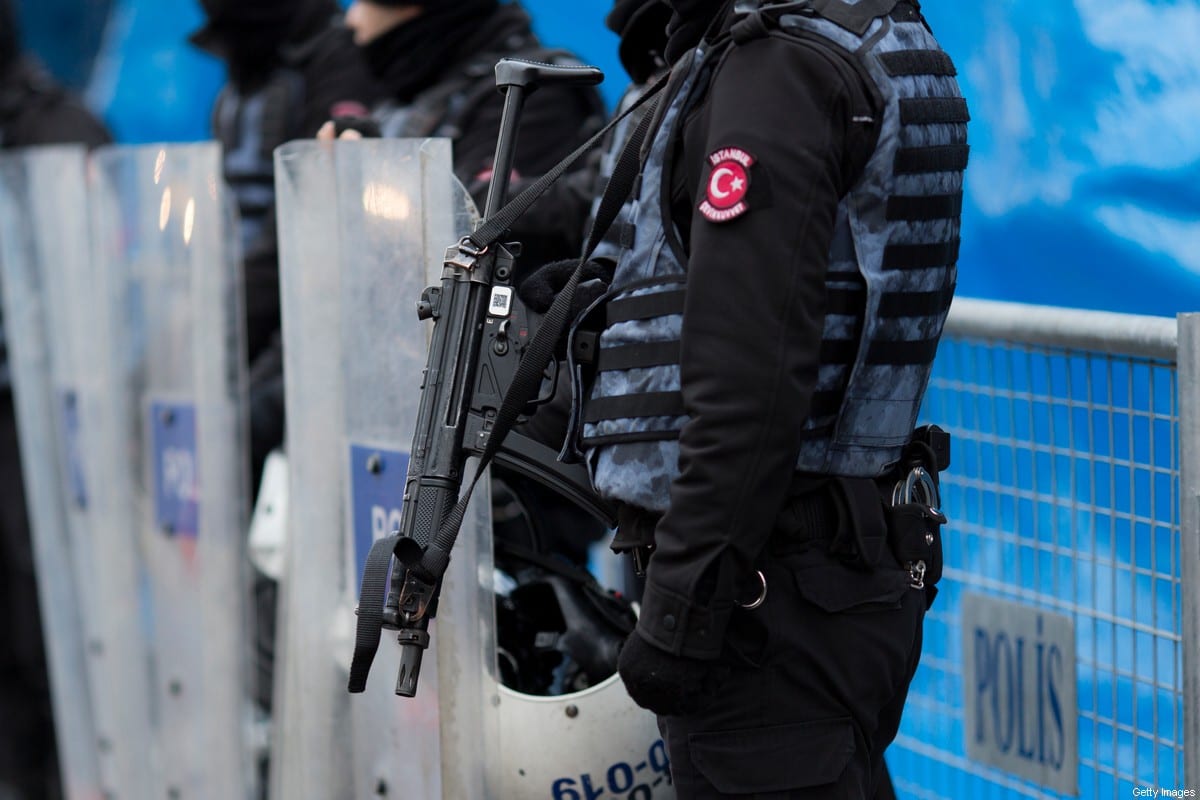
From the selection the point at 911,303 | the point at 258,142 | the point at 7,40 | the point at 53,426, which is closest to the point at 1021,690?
the point at 911,303

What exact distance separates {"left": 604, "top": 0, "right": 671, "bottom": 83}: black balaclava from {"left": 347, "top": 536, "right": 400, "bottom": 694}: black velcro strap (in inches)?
42.6

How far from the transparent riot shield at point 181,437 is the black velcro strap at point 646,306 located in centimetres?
169

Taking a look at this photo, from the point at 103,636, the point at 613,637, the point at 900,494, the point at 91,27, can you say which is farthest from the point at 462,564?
the point at 91,27

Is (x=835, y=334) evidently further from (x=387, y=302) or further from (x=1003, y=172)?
(x=1003, y=172)

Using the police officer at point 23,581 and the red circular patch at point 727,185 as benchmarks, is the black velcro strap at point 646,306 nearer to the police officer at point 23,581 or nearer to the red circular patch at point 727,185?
the red circular patch at point 727,185

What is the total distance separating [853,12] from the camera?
1.77 meters

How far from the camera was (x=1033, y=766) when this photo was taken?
2.56 m

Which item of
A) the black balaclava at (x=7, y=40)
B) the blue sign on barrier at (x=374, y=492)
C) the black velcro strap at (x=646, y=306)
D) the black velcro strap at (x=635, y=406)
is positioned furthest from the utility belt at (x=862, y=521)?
the black balaclava at (x=7, y=40)

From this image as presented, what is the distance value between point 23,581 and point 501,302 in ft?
11.1

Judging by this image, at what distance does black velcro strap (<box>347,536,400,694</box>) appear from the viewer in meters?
1.91

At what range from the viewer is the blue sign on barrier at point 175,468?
3414 mm

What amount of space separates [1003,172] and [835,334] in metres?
1.35

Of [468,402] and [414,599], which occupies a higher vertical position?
[468,402]

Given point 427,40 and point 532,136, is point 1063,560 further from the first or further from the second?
point 427,40
